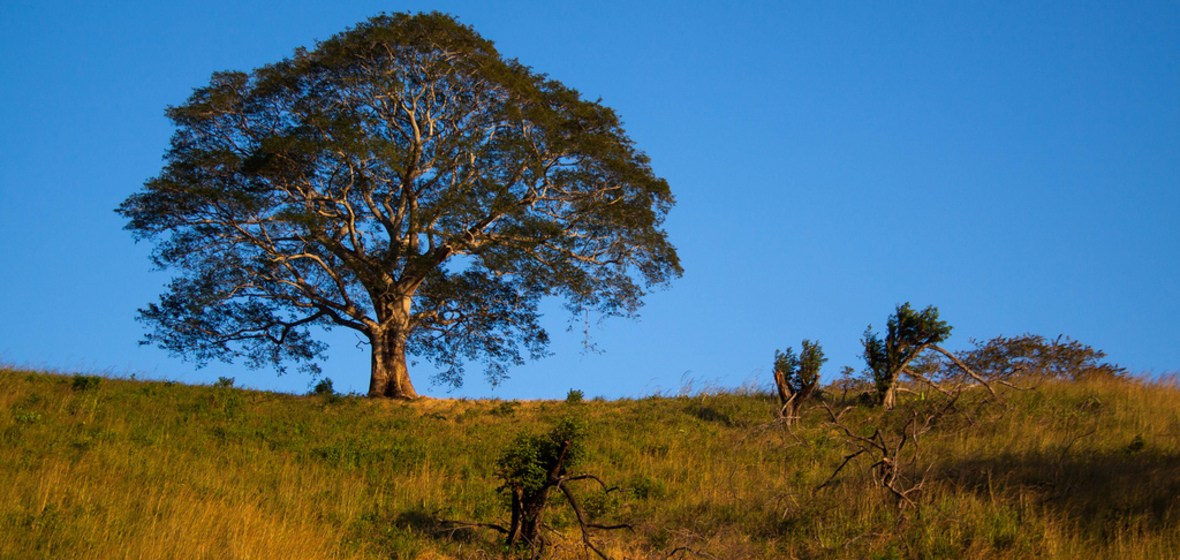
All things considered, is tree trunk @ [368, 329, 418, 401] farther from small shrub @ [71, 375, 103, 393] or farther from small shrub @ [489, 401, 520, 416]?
small shrub @ [71, 375, 103, 393]

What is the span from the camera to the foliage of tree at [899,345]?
51.2 ft

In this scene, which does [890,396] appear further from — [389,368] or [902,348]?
[389,368]

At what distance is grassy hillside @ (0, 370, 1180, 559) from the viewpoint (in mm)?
8367

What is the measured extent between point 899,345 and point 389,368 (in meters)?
12.9

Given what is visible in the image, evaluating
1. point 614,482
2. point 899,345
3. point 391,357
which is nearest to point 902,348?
point 899,345

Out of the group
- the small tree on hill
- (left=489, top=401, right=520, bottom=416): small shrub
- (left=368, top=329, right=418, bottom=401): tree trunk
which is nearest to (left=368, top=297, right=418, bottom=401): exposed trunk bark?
(left=368, top=329, right=418, bottom=401): tree trunk

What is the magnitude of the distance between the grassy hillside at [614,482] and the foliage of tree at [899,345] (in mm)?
654

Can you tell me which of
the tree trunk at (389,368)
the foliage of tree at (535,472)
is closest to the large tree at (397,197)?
the tree trunk at (389,368)

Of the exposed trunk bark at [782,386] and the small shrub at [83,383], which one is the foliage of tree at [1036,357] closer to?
the exposed trunk bark at [782,386]

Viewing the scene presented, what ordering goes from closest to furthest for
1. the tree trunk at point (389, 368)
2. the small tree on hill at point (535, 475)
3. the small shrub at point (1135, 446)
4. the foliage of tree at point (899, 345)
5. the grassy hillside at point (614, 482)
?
the small tree on hill at point (535, 475)
the grassy hillside at point (614, 482)
the small shrub at point (1135, 446)
the foliage of tree at point (899, 345)
the tree trunk at point (389, 368)

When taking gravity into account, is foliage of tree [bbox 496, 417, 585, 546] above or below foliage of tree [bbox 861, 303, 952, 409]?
below

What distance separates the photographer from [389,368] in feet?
69.8

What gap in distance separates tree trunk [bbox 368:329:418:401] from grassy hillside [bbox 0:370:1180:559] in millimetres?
3863

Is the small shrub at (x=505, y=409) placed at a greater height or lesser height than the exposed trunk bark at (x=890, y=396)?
lesser
